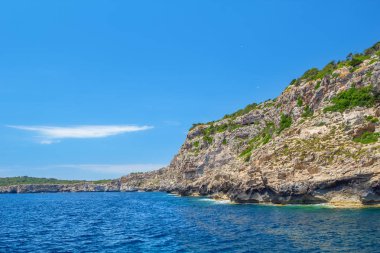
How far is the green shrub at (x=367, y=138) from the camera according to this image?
6871cm

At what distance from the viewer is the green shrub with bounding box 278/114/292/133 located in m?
102

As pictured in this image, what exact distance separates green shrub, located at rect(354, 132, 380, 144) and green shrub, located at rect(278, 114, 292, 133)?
30338 millimetres

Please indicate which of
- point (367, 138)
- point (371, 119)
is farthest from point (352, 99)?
point (367, 138)

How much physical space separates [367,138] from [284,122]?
35495mm

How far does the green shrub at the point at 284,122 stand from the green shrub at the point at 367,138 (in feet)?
99.5

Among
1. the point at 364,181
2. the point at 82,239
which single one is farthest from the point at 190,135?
Answer: the point at 82,239

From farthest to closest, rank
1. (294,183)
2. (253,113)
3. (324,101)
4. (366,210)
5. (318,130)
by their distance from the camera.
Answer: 1. (253,113)
2. (324,101)
3. (318,130)
4. (294,183)
5. (366,210)

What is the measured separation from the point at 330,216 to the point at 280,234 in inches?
547

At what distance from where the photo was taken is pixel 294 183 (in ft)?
230

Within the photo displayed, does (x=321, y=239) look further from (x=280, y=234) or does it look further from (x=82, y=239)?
(x=82, y=239)

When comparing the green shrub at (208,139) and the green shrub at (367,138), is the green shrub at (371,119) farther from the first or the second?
the green shrub at (208,139)

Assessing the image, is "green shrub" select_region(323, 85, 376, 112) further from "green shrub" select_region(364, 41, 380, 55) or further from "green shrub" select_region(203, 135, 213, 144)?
"green shrub" select_region(203, 135, 213, 144)

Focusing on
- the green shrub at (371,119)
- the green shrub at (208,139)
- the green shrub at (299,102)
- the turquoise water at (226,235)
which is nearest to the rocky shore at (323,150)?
the green shrub at (371,119)

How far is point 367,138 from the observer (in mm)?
70250
